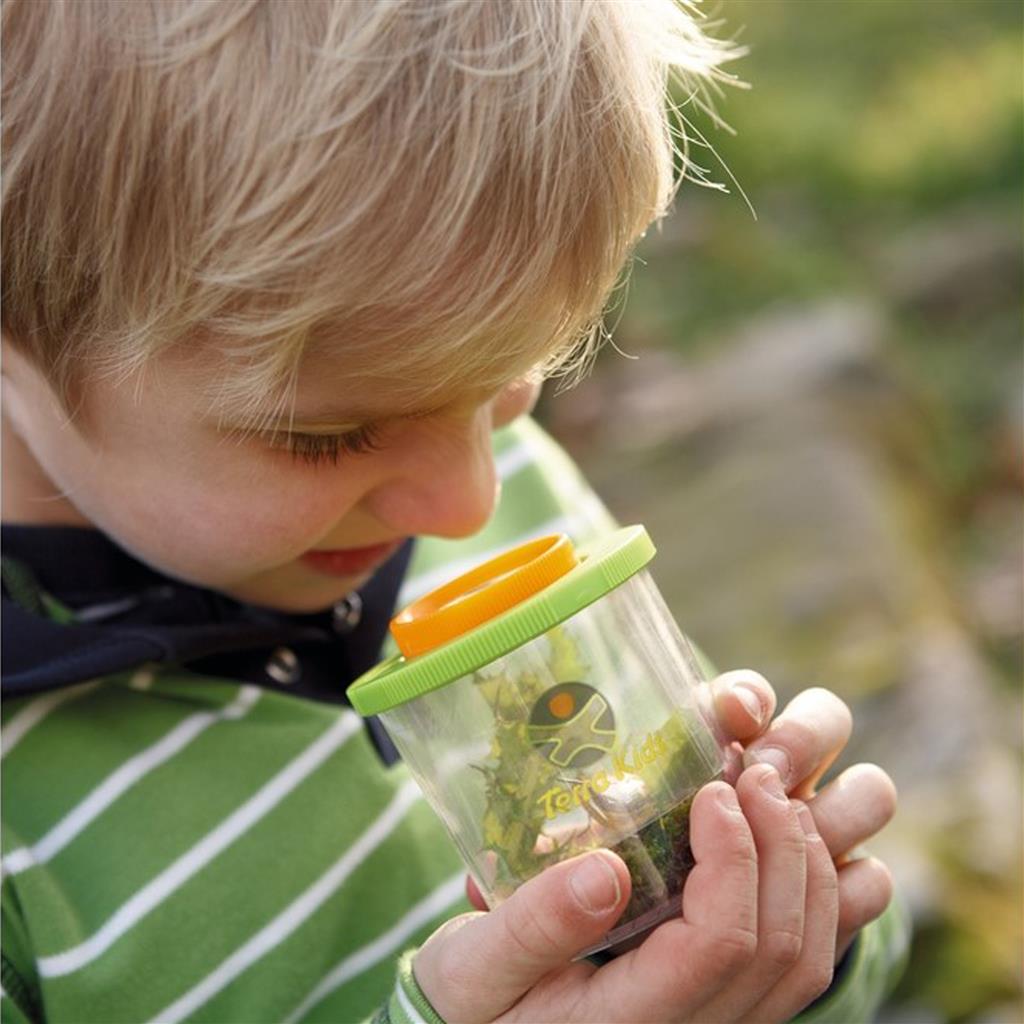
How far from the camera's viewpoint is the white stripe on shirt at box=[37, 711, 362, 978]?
3.85 feet

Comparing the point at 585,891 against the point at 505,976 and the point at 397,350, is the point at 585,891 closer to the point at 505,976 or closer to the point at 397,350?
the point at 505,976

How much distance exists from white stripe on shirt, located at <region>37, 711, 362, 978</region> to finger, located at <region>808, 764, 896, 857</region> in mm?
A: 441

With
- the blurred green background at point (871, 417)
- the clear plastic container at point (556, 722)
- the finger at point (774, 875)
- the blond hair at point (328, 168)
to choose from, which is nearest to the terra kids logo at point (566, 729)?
the clear plastic container at point (556, 722)

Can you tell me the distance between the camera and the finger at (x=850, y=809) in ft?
3.63

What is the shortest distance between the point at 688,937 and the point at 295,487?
42cm

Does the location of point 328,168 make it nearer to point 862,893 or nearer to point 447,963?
point 447,963

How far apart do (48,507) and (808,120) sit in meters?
4.39

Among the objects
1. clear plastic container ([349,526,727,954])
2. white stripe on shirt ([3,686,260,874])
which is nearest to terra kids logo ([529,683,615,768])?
clear plastic container ([349,526,727,954])

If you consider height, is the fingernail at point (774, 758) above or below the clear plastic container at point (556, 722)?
below

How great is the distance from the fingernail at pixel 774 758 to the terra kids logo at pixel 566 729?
0.18 metres

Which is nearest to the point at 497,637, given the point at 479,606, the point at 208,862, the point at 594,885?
the point at 479,606

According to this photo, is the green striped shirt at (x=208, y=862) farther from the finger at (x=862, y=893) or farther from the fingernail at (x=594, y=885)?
the fingernail at (x=594, y=885)

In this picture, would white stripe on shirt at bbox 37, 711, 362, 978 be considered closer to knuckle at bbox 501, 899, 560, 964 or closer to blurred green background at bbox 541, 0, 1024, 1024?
knuckle at bbox 501, 899, 560, 964

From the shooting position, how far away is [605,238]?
3.27 feet
